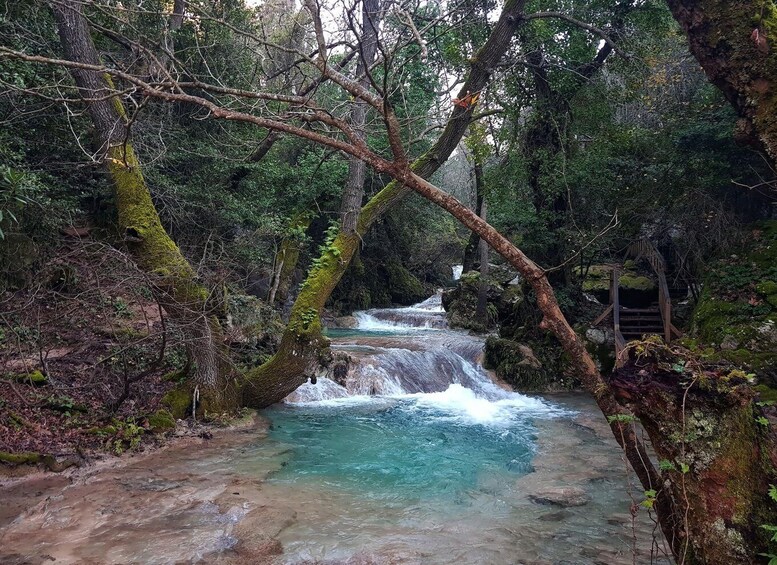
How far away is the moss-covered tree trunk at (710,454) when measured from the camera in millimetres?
2508

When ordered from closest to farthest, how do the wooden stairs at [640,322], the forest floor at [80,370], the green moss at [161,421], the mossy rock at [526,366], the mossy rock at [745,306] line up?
1. the forest floor at [80,370]
2. the green moss at [161,421]
3. the mossy rock at [745,306]
4. the mossy rock at [526,366]
5. the wooden stairs at [640,322]

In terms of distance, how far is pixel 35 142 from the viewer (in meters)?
7.67

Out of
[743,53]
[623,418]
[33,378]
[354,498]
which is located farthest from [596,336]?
[33,378]

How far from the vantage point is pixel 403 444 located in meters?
6.95

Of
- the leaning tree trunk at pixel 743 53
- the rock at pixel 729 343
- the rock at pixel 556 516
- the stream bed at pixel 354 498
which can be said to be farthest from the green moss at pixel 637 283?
the rock at pixel 556 516

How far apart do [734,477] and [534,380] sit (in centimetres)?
843

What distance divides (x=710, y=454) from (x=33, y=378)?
6854 mm

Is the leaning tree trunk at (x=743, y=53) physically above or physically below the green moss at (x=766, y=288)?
above

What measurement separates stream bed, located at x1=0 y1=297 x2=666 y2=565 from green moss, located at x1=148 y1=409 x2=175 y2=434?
0.36 metres

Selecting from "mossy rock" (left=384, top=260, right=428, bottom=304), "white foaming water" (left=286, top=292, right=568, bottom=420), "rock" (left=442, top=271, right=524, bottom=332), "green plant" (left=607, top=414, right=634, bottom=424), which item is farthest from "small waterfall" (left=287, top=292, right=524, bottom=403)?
"mossy rock" (left=384, top=260, right=428, bottom=304)

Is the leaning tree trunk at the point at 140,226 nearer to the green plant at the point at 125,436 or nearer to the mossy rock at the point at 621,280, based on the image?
the green plant at the point at 125,436

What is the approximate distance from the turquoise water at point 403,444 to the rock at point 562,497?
643 mm

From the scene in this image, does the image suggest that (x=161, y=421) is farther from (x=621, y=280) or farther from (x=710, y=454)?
(x=621, y=280)

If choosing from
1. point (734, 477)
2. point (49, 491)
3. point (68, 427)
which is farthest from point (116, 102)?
point (734, 477)
